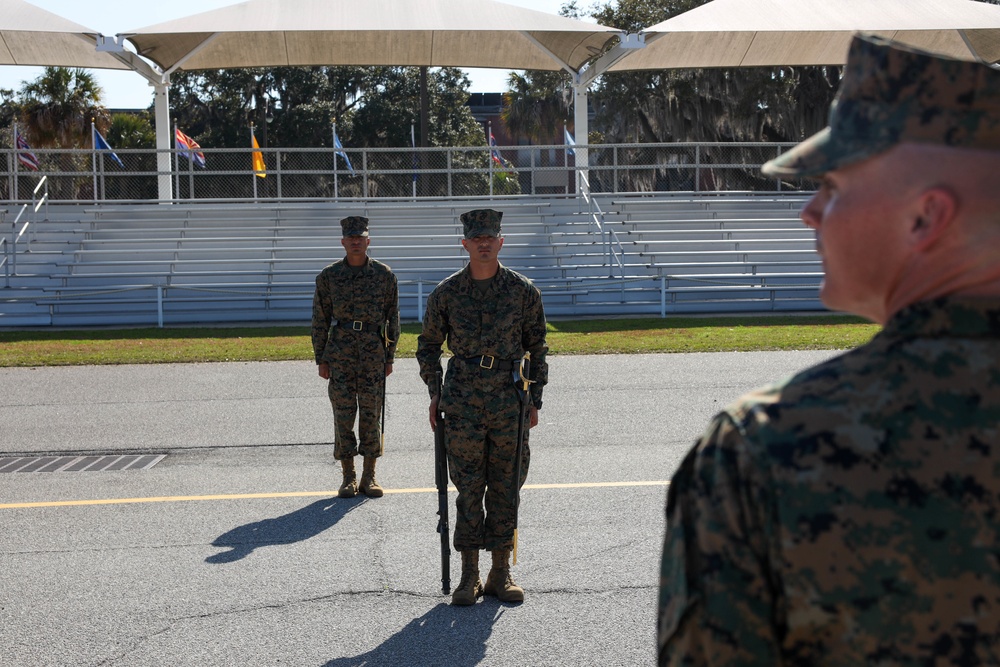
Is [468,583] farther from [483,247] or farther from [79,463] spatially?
[79,463]

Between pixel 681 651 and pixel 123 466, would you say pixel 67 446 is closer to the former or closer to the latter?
pixel 123 466

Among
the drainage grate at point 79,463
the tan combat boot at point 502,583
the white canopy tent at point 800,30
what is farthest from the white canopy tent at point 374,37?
the tan combat boot at point 502,583

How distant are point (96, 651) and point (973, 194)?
4548mm

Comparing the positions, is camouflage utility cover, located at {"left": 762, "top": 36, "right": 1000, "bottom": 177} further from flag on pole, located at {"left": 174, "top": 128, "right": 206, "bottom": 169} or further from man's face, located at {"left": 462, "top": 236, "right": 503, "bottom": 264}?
flag on pole, located at {"left": 174, "top": 128, "right": 206, "bottom": 169}

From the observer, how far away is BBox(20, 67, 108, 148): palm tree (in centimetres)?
3834

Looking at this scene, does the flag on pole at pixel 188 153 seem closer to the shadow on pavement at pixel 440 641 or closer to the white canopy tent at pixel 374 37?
the white canopy tent at pixel 374 37

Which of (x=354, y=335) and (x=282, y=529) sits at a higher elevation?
(x=354, y=335)

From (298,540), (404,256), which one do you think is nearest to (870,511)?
(298,540)

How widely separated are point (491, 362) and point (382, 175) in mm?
19200

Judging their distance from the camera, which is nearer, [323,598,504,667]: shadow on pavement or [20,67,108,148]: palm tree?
[323,598,504,667]: shadow on pavement

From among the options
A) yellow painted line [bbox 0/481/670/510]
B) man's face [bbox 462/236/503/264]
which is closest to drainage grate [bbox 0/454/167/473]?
yellow painted line [bbox 0/481/670/510]

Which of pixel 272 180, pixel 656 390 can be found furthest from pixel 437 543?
pixel 272 180

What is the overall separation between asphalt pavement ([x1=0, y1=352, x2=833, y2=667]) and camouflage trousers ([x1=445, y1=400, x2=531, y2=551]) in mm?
353

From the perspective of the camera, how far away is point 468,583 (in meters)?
5.64
